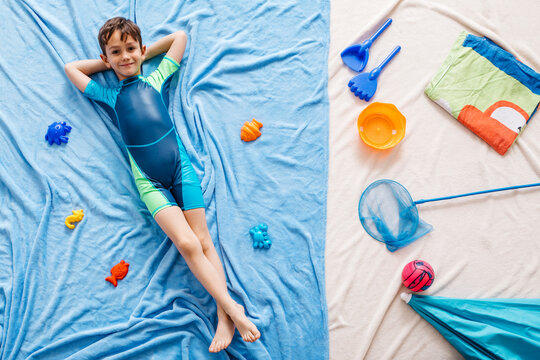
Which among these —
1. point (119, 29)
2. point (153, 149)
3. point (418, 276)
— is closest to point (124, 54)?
point (119, 29)

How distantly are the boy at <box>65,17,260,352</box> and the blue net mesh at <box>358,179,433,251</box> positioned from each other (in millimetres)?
547

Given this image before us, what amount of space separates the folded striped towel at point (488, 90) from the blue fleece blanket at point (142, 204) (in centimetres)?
49

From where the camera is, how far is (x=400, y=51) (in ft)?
5.03

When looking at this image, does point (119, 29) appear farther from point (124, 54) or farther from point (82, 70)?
point (82, 70)

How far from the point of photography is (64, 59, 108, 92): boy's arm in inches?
54.4

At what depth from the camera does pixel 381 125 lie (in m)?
1.46

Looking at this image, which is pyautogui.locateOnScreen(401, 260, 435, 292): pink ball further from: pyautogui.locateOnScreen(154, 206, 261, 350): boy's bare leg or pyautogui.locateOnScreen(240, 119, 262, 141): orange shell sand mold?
pyautogui.locateOnScreen(240, 119, 262, 141): orange shell sand mold

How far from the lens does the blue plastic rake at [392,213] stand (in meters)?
1.33

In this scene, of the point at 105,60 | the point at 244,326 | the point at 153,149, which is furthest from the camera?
the point at 105,60

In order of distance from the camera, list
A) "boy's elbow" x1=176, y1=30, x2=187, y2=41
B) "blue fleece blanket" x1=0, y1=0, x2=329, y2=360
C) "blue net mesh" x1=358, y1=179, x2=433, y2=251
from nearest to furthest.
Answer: "blue fleece blanket" x1=0, y1=0, x2=329, y2=360 → "blue net mesh" x1=358, y1=179, x2=433, y2=251 → "boy's elbow" x1=176, y1=30, x2=187, y2=41

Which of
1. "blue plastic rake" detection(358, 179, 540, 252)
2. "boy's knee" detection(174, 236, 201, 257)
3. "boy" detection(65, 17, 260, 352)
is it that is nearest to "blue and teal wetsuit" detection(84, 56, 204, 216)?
"boy" detection(65, 17, 260, 352)

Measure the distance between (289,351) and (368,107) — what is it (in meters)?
0.92

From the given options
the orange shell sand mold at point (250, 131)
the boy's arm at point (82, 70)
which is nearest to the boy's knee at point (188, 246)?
the orange shell sand mold at point (250, 131)

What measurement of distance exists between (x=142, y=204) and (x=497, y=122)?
4.47ft
